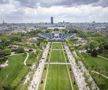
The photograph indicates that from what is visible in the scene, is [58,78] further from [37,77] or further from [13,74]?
[13,74]

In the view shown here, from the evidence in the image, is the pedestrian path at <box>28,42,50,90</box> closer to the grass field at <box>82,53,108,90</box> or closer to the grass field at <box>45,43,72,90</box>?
the grass field at <box>45,43,72,90</box>

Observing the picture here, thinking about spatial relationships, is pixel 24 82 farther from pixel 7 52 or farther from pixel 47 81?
pixel 7 52

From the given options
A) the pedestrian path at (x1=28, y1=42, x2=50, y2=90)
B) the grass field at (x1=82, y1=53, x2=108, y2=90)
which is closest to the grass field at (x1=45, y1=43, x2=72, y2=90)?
the pedestrian path at (x1=28, y1=42, x2=50, y2=90)

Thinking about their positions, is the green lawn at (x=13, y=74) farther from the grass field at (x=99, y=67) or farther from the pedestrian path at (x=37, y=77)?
the grass field at (x=99, y=67)

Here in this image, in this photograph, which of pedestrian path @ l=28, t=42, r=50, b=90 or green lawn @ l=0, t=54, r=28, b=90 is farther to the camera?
pedestrian path @ l=28, t=42, r=50, b=90

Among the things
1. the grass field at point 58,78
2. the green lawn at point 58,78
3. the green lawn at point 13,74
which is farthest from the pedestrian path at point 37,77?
the green lawn at point 13,74

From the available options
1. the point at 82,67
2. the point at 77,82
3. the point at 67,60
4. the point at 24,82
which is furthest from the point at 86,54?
the point at 24,82
